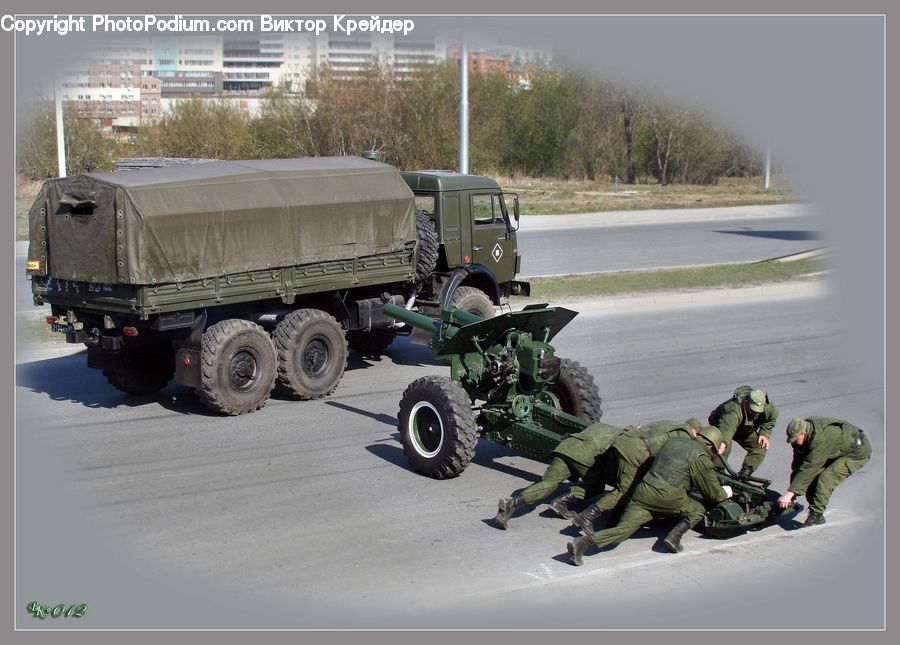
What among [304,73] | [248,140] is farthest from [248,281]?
[304,73]

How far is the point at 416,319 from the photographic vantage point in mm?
Result: 11883

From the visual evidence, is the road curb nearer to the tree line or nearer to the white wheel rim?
the white wheel rim

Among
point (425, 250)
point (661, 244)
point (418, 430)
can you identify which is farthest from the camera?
point (661, 244)

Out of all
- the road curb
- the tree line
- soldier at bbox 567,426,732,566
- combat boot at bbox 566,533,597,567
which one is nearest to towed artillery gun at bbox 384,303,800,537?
soldier at bbox 567,426,732,566

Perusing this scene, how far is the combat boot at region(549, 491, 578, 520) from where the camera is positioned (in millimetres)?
8852

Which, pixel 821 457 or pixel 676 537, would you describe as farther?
pixel 821 457

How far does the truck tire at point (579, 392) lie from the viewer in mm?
10930

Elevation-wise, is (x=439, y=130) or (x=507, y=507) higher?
(x=439, y=130)

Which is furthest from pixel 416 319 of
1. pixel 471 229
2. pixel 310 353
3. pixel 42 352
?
pixel 42 352

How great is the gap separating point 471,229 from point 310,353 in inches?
143

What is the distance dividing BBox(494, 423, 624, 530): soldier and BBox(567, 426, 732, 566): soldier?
579 mm

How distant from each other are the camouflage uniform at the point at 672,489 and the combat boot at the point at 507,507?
777 millimetres

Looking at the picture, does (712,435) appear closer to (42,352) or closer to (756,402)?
(756,402)

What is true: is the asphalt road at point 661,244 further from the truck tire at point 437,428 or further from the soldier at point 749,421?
the soldier at point 749,421
